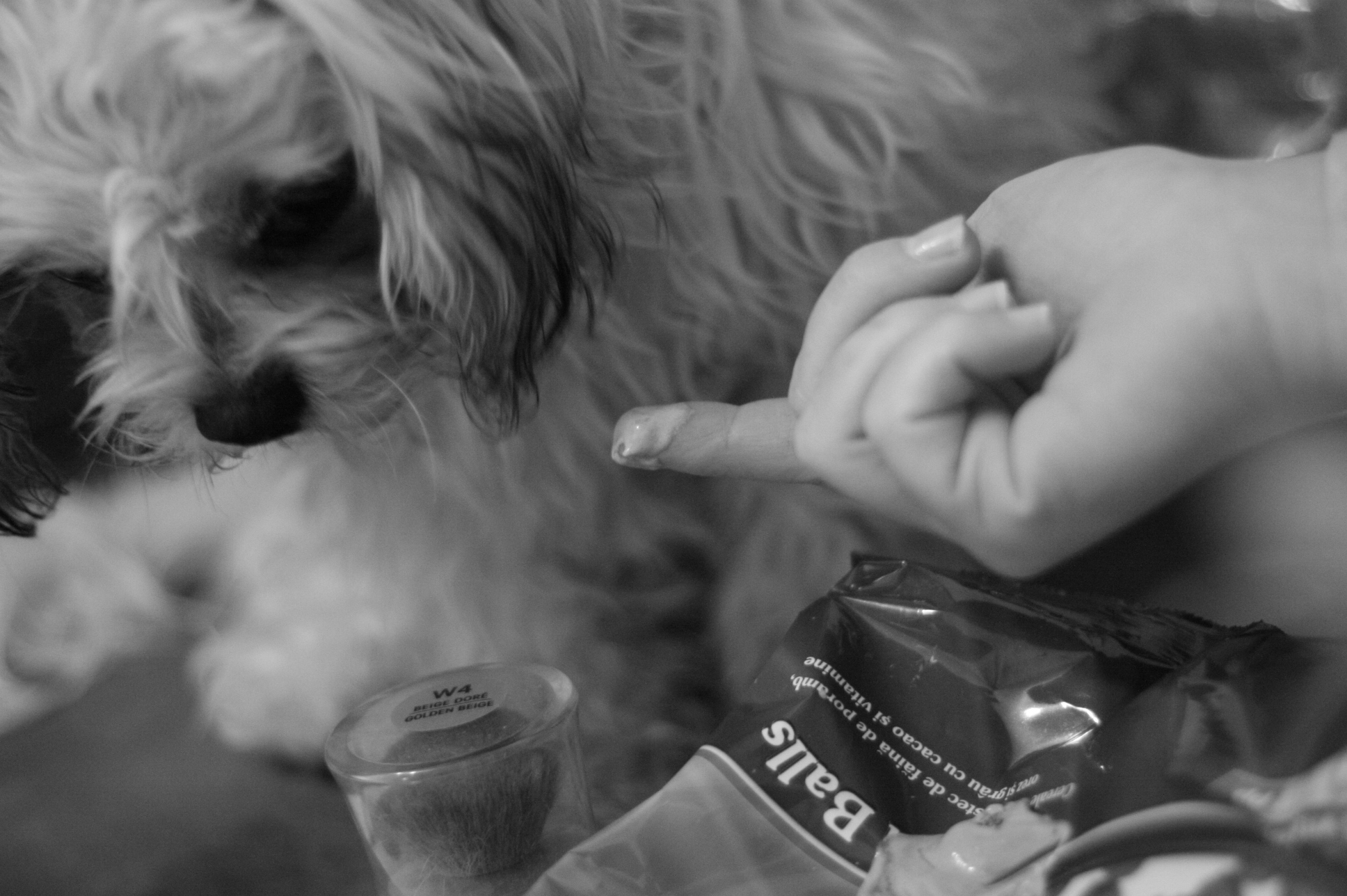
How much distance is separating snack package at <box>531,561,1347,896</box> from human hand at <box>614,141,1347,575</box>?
0.09 m

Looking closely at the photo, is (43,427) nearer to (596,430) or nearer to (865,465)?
(596,430)

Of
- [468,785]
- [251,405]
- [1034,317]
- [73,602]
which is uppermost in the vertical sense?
[1034,317]

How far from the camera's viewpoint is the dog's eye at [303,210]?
1.98 ft

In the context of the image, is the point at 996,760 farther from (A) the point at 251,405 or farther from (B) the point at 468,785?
(A) the point at 251,405

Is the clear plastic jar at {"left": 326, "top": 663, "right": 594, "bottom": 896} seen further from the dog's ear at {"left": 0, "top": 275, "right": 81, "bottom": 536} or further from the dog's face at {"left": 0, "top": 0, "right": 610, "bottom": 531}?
the dog's ear at {"left": 0, "top": 275, "right": 81, "bottom": 536}

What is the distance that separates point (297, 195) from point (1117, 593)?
42 cm

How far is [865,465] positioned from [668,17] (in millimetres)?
366

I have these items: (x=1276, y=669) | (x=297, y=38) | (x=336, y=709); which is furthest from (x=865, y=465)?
(x=336, y=709)

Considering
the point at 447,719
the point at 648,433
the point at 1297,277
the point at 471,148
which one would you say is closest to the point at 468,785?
the point at 447,719

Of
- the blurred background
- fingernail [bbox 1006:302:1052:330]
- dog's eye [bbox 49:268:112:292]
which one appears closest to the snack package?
the blurred background

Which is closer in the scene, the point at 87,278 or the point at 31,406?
the point at 87,278

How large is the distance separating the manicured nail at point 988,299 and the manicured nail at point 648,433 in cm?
16

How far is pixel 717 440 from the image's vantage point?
566mm

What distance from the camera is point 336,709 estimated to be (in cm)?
90
